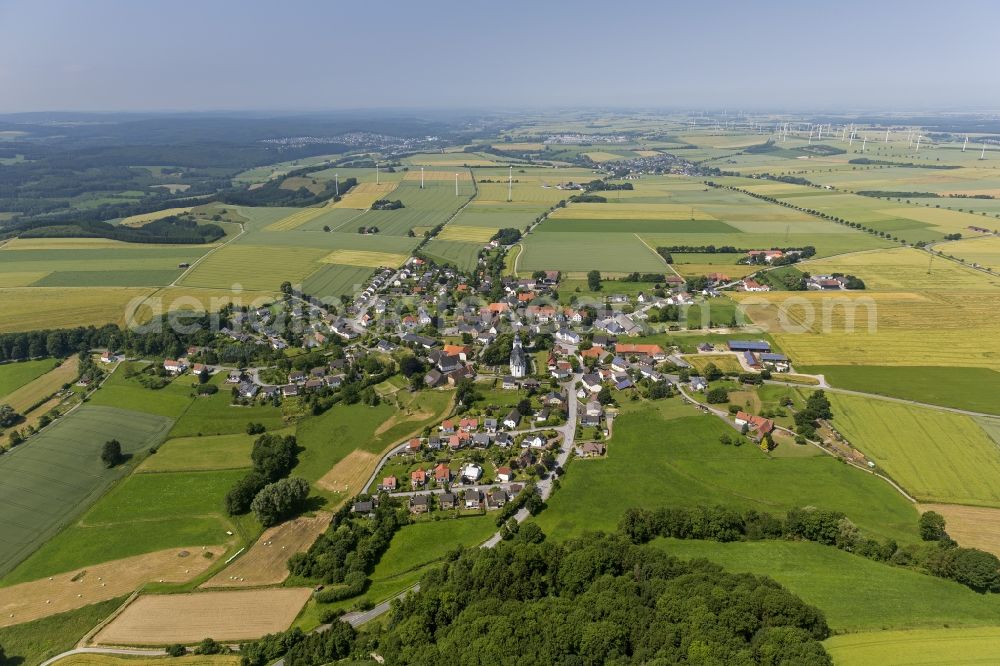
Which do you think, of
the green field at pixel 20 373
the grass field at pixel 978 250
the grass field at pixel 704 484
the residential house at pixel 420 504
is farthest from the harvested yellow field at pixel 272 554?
the grass field at pixel 978 250

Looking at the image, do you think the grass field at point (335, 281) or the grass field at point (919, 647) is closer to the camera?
the grass field at point (919, 647)

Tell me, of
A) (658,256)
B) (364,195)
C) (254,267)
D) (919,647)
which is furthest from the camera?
(364,195)

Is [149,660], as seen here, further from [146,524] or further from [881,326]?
[881,326]

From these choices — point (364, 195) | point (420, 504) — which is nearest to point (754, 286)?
point (420, 504)

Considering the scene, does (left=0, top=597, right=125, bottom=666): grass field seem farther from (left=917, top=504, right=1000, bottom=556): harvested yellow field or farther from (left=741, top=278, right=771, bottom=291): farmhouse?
(left=741, top=278, right=771, bottom=291): farmhouse

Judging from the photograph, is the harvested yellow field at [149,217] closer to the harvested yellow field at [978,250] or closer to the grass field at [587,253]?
the grass field at [587,253]

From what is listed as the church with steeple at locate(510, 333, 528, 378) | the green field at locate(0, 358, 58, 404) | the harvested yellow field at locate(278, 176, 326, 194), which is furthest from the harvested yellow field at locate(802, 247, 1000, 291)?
the harvested yellow field at locate(278, 176, 326, 194)

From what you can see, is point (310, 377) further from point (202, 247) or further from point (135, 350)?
point (202, 247)
